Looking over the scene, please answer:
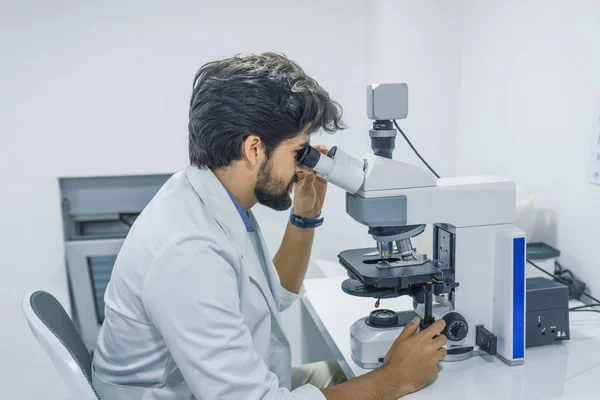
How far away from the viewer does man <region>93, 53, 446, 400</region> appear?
3.16ft

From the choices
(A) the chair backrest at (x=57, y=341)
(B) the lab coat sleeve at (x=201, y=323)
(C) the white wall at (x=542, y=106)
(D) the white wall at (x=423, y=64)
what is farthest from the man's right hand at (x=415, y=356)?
(D) the white wall at (x=423, y=64)

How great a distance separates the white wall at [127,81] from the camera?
6.51 ft

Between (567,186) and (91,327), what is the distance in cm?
177

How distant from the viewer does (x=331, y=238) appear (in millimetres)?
2271

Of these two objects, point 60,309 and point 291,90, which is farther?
point 60,309

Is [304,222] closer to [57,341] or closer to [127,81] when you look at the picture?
[57,341]

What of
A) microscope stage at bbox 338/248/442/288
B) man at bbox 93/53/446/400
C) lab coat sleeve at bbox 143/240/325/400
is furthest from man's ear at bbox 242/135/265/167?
microscope stage at bbox 338/248/442/288

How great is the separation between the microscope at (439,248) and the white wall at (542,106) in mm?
507

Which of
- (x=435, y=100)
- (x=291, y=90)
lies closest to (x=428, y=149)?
(x=435, y=100)

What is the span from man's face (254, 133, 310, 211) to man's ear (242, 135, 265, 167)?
0.06ft

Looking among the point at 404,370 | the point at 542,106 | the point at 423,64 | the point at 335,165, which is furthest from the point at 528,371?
the point at 423,64

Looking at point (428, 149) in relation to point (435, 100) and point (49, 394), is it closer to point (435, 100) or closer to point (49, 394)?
point (435, 100)

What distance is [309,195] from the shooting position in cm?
148

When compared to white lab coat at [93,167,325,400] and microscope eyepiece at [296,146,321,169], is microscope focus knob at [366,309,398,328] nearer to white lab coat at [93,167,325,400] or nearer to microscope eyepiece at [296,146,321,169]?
white lab coat at [93,167,325,400]
